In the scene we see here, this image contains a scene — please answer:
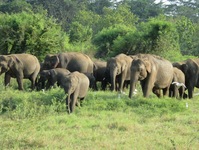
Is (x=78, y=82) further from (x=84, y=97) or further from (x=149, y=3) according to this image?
(x=149, y=3)

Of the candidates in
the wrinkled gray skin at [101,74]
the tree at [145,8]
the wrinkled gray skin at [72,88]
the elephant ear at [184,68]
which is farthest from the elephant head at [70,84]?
the tree at [145,8]

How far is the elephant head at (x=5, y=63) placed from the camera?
14.5m

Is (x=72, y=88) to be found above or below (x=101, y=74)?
above

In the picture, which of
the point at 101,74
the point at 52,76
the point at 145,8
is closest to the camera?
the point at 52,76

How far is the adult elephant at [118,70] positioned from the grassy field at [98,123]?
7.32 feet

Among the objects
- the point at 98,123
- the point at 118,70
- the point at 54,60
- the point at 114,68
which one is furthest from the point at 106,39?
the point at 98,123

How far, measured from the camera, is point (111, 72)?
15609 millimetres

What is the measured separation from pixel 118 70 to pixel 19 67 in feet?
11.0

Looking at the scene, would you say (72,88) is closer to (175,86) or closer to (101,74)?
(175,86)

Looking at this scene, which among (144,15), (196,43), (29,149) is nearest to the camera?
(29,149)

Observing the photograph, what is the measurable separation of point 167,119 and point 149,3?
54.7 m

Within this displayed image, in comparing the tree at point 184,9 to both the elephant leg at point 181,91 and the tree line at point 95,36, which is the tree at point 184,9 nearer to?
the tree line at point 95,36

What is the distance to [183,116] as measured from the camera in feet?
36.0

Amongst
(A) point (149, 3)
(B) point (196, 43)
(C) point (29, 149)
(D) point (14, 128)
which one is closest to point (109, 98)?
(D) point (14, 128)
